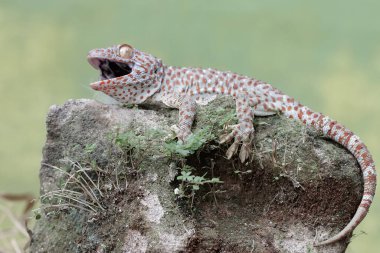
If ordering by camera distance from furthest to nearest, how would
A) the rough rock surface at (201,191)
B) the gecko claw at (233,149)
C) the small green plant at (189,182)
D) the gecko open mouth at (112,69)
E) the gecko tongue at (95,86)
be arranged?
the gecko open mouth at (112,69), the gecko tongue at (95,86), the gecko claw at (233,149), the rough rock surface at (201,191), the small green plant at (189,182)

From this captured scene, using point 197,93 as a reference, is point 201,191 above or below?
below

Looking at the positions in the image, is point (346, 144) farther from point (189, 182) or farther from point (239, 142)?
point (189, 182)

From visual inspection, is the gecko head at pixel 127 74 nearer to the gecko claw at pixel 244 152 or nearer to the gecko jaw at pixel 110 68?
the gecko jaw at pixel 110 68

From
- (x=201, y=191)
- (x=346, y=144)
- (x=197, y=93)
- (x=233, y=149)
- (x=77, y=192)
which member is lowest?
(x=77, y=192)

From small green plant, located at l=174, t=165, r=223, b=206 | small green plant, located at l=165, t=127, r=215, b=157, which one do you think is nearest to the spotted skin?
small green plant, located at l=165, t=127, r=215, b=157

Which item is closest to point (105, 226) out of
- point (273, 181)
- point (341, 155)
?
point (273, 181)

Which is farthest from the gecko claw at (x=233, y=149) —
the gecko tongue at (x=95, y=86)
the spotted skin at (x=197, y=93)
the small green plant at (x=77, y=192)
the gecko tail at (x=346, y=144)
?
the gecko tongue at (x=95, y=86)

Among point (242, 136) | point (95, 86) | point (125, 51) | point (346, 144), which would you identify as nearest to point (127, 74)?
point (125, 51)

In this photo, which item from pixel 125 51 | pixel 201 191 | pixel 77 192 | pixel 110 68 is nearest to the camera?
pixel 201 191

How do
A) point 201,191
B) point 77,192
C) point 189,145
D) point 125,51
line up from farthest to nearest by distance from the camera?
point 125,51, point 77,192, point 201,191, point 189,145
